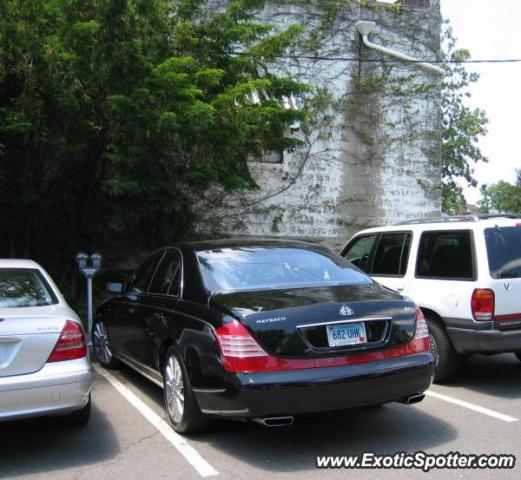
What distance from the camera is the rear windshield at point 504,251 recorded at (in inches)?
241

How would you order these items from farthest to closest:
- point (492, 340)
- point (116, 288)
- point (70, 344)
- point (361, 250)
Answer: point (361, 250)
point (116, 288)
point (492, 340)
point (70, 344)

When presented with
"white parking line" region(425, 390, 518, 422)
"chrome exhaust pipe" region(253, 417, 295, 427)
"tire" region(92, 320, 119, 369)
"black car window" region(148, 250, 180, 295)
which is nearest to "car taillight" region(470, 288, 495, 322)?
"white parking line" region(425, 390, 518, 422)

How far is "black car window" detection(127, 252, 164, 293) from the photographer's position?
6.31 metres

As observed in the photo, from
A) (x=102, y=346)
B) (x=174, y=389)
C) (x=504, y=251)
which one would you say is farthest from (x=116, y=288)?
(x=504, y=251)

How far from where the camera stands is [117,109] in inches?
328

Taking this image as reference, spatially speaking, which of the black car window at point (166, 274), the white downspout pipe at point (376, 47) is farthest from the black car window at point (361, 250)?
the white downspout pipe at point (376, 47)

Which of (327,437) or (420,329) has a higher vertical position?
(420,329)

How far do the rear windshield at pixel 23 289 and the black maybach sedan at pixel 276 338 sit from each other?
3.24ft

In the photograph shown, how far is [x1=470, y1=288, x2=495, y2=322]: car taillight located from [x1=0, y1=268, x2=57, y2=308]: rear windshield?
157 inches

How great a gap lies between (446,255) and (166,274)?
3.06 m

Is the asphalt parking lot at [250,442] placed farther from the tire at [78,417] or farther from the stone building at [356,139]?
the stone building at [356,139]

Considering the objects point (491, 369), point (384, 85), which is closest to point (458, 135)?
point (384, 85)

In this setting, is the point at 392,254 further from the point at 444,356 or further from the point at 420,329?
the point at 420,329

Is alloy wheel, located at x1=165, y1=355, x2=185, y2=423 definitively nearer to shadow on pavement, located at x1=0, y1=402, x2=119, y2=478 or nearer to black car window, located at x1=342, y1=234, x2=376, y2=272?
shadow on pavement, located at x1=0, y1=402, x2=119, y2=478
